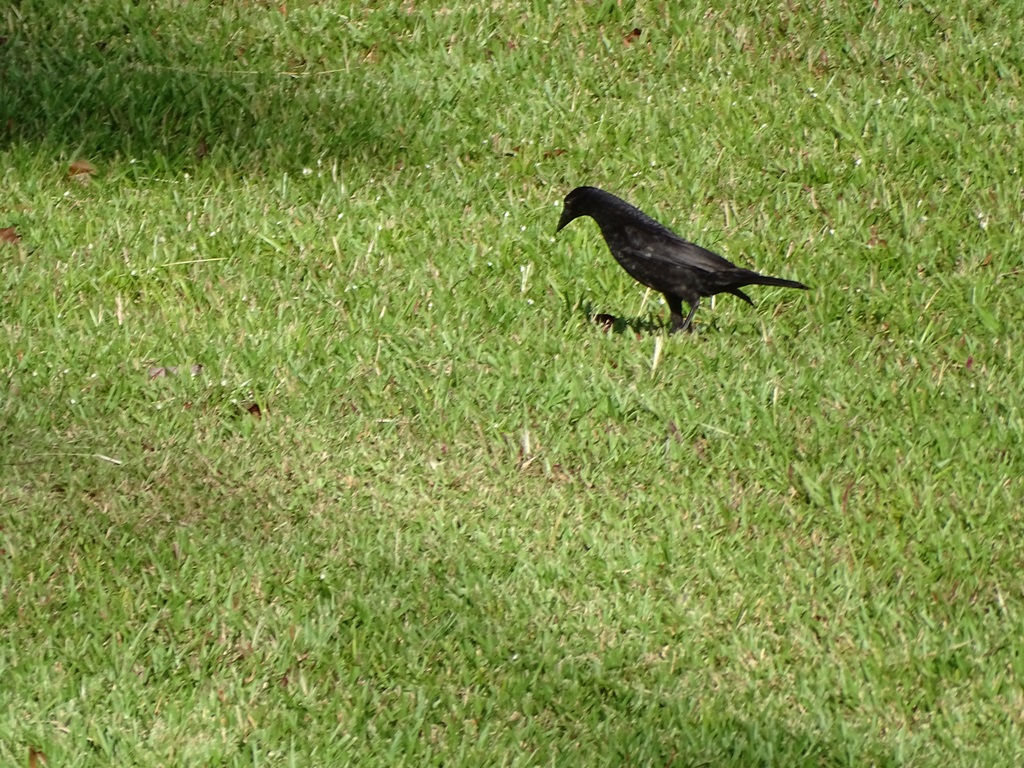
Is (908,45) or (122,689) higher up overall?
(908,45)

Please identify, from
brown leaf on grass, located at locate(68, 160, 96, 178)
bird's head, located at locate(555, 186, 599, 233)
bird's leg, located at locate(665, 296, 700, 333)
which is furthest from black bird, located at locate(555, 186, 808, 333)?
brown leaf on grass, located at locate(68, 160, 96, 178)

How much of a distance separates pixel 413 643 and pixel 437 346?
170 cm

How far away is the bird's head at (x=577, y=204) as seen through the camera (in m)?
5.88

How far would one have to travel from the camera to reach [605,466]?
481cm

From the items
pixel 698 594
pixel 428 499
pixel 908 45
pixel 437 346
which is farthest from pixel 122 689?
pixel 908 45

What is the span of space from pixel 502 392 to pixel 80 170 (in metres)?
2.62

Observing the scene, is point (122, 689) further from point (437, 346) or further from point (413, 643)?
point (437, 346)

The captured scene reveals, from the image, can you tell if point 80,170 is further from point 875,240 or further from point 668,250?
point 875,240

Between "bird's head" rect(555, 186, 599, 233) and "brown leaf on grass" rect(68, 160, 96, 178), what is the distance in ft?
7.38

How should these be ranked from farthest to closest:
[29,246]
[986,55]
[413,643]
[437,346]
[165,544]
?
[986,55]
[29,246]
[437,346]
[165,544]
[413,643]

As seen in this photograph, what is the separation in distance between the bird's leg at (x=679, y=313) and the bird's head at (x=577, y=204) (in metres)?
0.56

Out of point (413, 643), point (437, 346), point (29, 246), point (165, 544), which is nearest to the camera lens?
point (413, 643)

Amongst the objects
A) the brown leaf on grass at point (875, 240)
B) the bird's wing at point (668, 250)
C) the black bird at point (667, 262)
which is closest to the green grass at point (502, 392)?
the brown leaf on grass at point (875, 240)

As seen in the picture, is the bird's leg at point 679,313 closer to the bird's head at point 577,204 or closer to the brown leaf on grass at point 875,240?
the bird's head at point 577,204
